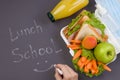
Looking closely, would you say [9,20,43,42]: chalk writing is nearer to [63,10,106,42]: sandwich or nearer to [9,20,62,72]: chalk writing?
[9,20,62,72]: chalk writing

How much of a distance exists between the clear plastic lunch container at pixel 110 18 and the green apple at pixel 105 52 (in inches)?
3.6

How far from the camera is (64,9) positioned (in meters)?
1.11

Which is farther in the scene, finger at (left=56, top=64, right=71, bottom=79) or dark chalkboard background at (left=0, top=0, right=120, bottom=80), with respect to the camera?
dark chalkboard background at (left=0, top=0, right=120, bottom=80)

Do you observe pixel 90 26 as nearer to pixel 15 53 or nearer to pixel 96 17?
pixel 96 17

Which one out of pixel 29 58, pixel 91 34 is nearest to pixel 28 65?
pixel 29 58

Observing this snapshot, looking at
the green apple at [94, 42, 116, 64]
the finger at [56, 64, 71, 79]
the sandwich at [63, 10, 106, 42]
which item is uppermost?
the sandwich at [63, 10, 106, 42]

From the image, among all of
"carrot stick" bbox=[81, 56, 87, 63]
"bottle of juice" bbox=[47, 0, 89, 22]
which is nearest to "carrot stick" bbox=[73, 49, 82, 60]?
"carrot stick" bbox=[81, 56, 87, 63]

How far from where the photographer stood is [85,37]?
100cm

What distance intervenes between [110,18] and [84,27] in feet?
0.52

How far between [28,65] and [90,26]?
0.25 metres

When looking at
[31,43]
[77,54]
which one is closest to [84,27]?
[77,54]

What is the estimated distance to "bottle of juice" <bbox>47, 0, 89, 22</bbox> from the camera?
110cm

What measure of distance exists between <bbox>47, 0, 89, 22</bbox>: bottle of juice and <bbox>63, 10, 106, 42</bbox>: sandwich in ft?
0.19

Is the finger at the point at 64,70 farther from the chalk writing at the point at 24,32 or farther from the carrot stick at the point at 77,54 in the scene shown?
the chalk writing at the point at 24,32
